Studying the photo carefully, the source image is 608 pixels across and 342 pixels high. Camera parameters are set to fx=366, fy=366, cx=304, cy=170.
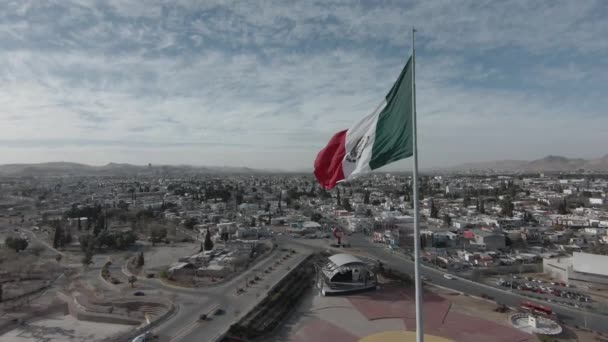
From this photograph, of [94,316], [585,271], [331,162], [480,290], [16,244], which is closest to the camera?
[331,162]

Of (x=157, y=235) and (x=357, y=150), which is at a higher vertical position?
(x=357, y=150)

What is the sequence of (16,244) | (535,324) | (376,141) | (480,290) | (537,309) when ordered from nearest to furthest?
(376,141), (535,324), (537,309), (480,290), (16,244)

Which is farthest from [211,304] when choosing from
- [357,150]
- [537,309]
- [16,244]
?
[16,244]

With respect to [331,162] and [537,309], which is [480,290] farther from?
[331,162]

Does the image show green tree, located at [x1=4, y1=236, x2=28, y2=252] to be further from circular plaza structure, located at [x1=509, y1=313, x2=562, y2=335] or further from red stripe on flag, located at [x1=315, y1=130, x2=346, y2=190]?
circular plaza structure, located at [x1=509, y1=313, x2=562, y2=335]

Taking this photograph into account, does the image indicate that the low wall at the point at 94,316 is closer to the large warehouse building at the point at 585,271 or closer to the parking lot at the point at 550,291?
the parking lot at the point at 550,291

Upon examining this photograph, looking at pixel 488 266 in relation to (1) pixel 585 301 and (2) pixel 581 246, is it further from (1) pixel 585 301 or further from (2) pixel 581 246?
(2) pixel 581 246

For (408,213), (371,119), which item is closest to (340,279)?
(371,119)

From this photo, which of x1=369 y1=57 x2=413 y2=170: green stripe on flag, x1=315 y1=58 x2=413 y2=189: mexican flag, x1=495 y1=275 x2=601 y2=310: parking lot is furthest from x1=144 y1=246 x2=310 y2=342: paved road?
x1=495 y1=275 x2=601 y2=310: parking lot
